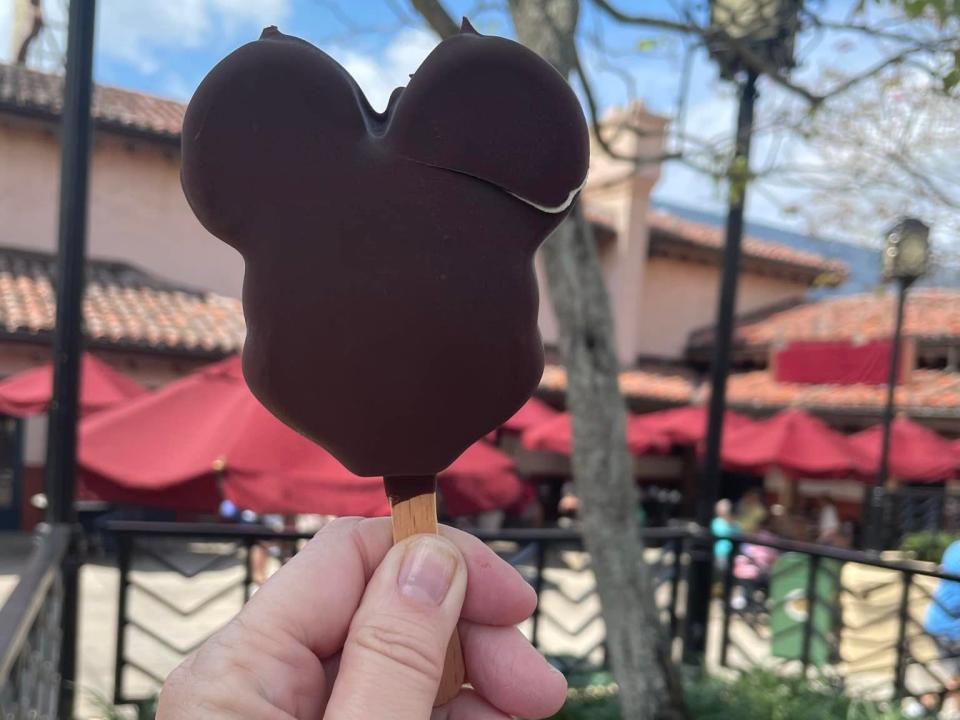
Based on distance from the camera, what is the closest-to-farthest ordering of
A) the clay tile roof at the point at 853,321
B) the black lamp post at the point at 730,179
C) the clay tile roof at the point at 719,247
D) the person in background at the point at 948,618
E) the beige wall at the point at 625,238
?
1. the person in background at the point at 948,618
2. the black lamp post at the point at 730,179
3. the clay tile roof at the point at 853,321
4. the beige wall at the point at 625,238
5. the clay tile roof at the point at 719,247

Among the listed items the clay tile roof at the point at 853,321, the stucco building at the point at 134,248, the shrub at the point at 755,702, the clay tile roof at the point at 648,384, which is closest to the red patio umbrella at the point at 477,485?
the shrub at the point at 755,702

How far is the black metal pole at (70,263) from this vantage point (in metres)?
3.03

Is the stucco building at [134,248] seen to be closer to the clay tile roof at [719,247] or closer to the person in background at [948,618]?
the clay tile roof at [719,247]

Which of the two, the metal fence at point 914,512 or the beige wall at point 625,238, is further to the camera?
the beige wall at point 625,238

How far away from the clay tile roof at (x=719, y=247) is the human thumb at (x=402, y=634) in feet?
53.5

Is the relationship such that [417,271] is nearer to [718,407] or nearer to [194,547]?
[718,407]

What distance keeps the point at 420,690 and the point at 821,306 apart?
1852 cm

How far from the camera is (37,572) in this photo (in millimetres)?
2521

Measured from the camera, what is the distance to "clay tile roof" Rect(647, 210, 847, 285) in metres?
17.3

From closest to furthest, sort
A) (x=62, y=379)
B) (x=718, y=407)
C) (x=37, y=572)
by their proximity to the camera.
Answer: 1. (x=37, y=572)
2. (x=62, y=379)
3. (x=718, y=407)

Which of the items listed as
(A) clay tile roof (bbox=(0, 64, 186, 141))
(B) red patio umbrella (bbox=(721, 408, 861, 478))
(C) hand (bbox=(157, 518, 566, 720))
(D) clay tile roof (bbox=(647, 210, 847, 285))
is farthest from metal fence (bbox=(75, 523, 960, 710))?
(D) clay tile roof (bbox=(647, 210, 847, 285))

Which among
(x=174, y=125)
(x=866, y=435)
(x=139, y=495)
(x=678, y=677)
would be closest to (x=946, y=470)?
(x=866, y=435)

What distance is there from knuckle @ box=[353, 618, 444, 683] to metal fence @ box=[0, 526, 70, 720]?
1.07 m

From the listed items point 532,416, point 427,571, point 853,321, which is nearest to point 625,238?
point 853,321
